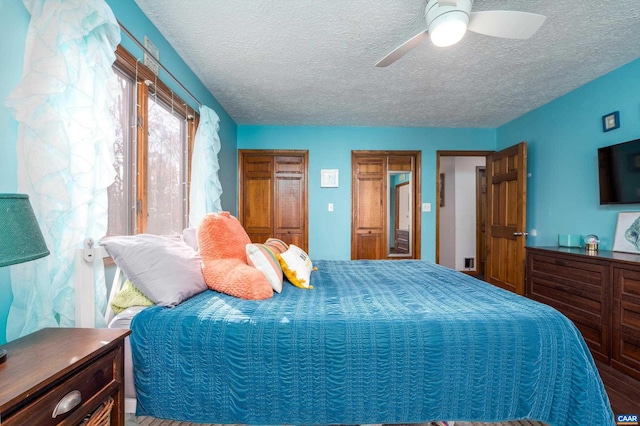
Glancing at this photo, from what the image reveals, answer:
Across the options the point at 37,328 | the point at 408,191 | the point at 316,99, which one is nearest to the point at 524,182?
the point at 408,191

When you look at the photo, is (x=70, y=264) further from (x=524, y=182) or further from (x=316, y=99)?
(x=524, y=182)

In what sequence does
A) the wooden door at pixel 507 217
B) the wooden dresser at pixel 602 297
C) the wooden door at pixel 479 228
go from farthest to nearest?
the wooden door at pixel 479 228
the wooden door at pixel 507 217
the wooden dresser at pixel 602 297

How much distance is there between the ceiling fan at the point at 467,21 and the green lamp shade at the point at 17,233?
2.03m

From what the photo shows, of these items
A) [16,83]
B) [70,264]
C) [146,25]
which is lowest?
[70,264]

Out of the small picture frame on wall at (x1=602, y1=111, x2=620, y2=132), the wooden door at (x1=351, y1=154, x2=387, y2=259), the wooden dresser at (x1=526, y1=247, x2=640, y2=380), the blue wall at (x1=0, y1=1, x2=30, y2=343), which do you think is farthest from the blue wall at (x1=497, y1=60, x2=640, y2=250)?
the blue wall at (x1=0, y1=1, x2=30, y2=343)

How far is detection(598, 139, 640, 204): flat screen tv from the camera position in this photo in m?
2.36

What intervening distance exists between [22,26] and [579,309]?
410 cm

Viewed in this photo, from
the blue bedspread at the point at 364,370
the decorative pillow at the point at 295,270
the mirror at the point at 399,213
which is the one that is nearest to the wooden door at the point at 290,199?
the mirror at the point at 399,213

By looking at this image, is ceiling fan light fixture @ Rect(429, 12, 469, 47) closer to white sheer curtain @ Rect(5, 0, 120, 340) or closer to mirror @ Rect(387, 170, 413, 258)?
white sheer curtain @ Rect(5, 0, 120, 340)

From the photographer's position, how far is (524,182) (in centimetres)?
339

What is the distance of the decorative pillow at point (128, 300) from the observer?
1351 mm

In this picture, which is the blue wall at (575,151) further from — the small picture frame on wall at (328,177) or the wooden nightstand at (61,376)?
the wooden nightstand at (61,376)

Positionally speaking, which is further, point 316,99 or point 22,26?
point 316,99

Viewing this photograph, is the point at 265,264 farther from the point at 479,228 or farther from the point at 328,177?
the point at 479,228
